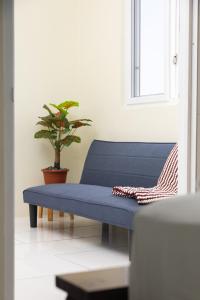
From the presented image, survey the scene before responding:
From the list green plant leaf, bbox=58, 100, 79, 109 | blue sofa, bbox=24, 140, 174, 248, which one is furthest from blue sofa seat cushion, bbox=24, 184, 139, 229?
green plant leaf, bbox=58, 100, 79, 109

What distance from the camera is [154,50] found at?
4973mm

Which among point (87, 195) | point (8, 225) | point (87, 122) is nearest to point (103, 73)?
point (87, 122)

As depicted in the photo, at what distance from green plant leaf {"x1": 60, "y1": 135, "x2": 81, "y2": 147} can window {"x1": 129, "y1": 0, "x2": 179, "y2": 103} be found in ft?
2.33

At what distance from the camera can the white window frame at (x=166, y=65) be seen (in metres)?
4.65

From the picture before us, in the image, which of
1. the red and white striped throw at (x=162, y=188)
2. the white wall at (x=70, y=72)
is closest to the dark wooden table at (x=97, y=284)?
the red and white striped throw at (x=162, y=188)

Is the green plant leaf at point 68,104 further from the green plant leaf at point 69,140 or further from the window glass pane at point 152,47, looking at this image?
the window glass pane at point 152,47

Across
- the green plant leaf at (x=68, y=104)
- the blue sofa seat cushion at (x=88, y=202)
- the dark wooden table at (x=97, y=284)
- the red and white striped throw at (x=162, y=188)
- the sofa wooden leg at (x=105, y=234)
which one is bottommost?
the sofa wooden leg at (x=105, y=234)

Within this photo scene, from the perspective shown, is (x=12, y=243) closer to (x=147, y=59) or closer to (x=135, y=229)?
(x=135, y=229)

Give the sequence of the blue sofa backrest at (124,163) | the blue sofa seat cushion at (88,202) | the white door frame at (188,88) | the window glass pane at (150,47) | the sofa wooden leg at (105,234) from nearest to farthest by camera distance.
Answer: the white door frame at (188,88) → the blue sofa seat cushion at (88,202) → the sofa wooden leg at (105,234) → the blue sofa backrest at (124,163) → the window glass pane at (150,47)

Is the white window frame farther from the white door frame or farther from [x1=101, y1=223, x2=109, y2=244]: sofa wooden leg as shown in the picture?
the white door frame

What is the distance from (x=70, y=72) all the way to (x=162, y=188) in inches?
88.9

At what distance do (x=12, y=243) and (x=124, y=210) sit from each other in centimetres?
180

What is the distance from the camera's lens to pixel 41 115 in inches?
219

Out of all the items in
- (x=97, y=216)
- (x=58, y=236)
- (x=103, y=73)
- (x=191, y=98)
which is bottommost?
(x=58, y=236)
